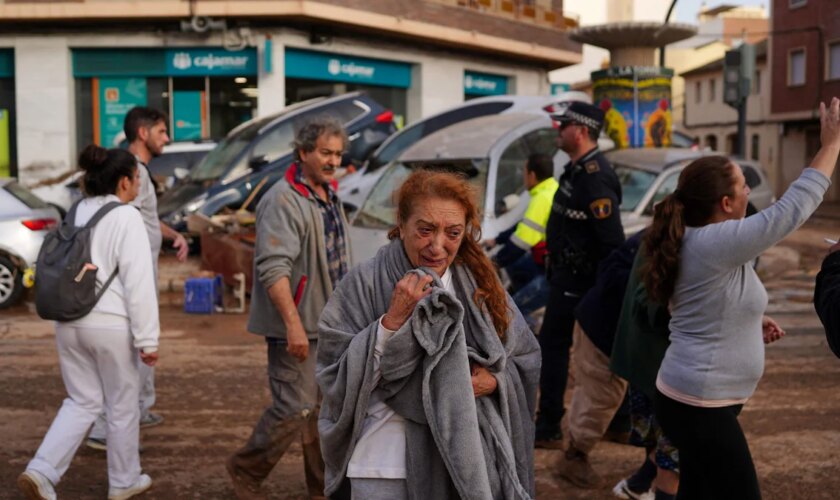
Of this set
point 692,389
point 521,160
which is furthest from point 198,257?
point 692,389

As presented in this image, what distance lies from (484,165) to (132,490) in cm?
579

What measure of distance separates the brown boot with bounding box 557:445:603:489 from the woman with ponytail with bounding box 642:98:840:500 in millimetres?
1560

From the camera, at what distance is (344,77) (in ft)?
84.9

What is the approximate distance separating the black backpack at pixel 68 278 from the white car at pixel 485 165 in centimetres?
469

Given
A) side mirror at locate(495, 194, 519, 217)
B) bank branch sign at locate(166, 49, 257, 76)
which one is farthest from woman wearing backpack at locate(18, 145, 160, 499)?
bank branch sign at locate(166, 49, 257, 76)

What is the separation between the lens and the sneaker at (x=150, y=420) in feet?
21.4

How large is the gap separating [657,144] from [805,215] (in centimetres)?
1162

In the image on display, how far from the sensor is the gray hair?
483cm

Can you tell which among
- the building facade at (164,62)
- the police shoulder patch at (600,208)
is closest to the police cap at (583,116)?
the police shoulder patch at (600,208)

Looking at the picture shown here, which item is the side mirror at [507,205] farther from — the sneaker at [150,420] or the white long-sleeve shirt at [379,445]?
the white long-sleeve shirt at [379,445]

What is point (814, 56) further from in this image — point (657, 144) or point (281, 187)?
point (281, 187)

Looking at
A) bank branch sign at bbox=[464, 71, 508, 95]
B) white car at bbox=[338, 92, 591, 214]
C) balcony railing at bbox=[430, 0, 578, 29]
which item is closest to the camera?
white car at bbox=[338, 92, 591, 214]

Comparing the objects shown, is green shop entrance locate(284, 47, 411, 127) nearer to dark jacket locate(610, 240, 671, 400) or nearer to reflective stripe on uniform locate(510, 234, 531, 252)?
reflective stripe on uniform locate(510, 234, 531, 252)

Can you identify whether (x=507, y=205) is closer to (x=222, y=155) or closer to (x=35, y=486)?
(x=35, y=486)
